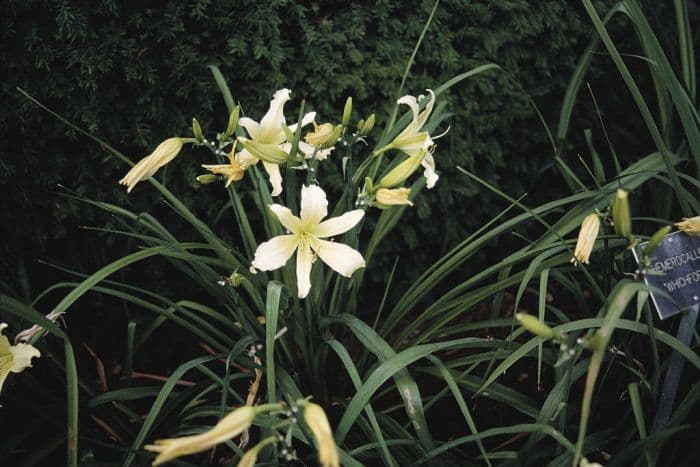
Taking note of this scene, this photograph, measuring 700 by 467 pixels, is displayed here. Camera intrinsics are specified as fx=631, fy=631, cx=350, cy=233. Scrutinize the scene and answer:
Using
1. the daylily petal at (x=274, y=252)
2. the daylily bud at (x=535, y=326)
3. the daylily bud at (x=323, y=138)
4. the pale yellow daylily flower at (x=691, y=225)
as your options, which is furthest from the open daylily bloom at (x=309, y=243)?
the pale yellow daylily flower at (x=691, y=225)

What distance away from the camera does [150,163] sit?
117 cm

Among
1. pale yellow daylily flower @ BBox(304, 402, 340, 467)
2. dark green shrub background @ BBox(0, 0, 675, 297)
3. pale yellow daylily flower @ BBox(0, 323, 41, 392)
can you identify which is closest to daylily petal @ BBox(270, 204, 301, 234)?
pale yellow daylily flower @ BBox(304, 402, 340, 467)

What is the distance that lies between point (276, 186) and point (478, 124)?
0.92 meters

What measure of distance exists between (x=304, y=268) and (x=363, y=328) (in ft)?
0.69

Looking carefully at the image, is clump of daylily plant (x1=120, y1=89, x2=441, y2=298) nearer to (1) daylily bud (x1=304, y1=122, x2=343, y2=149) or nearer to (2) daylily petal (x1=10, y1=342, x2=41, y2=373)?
(1) daylily bud (x1=304, y1=122, x2=343, y2=149)

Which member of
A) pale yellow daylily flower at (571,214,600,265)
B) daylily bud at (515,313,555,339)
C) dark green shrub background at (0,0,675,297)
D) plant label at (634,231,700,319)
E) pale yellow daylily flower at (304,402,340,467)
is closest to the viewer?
pale yellow daylily flower at (304,402,340,467)

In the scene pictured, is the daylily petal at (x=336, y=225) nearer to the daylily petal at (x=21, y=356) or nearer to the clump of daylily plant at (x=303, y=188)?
the clump of daylily plant at (x=303, y=188)

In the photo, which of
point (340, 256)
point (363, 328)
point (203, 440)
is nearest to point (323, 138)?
point (340, 256)

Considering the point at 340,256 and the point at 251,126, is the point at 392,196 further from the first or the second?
the point at 251,126

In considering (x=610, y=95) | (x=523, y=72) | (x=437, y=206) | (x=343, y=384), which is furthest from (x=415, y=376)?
(x=610, y=95)

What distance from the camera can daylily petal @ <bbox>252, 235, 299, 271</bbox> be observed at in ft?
3.66

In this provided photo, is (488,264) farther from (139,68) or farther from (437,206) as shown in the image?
(139,68)

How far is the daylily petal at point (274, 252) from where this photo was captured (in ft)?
3.66

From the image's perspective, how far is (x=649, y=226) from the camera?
1.97 m
